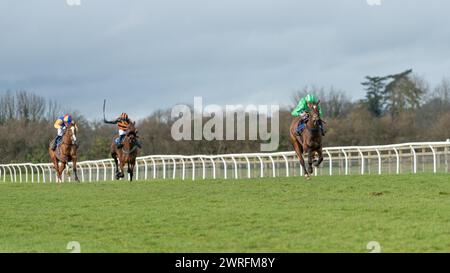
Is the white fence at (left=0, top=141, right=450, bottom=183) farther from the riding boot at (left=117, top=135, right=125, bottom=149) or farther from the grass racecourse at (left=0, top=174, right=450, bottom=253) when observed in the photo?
the grass racecourse at (left=0, top=174, right=450, bottom=253)

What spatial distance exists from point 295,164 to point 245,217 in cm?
1434

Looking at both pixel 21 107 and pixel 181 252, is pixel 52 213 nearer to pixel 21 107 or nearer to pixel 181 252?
pixel 181 252

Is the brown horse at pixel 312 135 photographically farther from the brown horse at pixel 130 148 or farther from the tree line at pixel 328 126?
the tree line at pixel 328 126

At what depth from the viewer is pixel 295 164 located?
1013 inches

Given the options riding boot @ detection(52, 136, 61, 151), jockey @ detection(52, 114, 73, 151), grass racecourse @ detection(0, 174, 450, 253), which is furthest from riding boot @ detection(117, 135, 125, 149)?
grass racecourse @ detection(0, 174, 450, 253)

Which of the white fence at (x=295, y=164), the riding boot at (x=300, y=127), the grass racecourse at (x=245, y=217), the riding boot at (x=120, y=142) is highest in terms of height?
the riding boot at (x=300, y=127)

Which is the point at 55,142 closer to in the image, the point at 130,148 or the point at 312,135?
the point at 130,148

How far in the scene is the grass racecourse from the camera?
9.28 m

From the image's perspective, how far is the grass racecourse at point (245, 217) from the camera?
9281 millimetres

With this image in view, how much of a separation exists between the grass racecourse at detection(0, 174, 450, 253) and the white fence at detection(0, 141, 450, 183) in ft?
11.5

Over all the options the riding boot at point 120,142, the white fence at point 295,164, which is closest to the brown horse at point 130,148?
the riding boot at point 120,142

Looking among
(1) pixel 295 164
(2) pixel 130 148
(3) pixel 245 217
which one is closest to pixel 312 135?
(2) pixel 130 148

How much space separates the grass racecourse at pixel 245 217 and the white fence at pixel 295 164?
3500 millimetres
